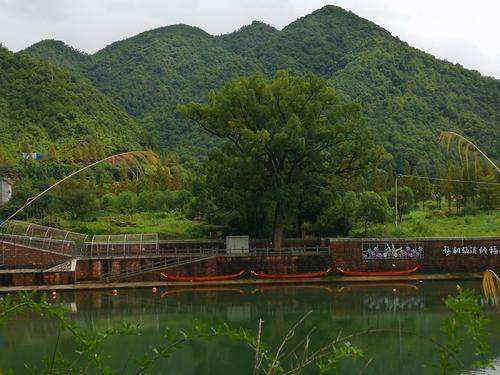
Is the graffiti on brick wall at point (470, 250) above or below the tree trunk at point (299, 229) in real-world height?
below

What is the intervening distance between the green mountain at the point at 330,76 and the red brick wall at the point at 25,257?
62.3 metres

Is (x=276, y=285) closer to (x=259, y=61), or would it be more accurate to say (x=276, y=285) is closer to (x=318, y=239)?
(x=318, y=239)

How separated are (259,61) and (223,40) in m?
59.8

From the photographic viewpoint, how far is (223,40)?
629 ft

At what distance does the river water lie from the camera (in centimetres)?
2083

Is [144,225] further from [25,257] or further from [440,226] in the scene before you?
[440,226]

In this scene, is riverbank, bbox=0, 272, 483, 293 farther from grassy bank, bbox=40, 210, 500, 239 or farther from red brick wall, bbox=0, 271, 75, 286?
grassy bank, bbox=40, 210, 500, 239

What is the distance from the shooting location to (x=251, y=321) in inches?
1065

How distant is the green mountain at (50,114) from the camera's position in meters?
77.7

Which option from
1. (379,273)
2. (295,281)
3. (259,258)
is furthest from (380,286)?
(259,258)

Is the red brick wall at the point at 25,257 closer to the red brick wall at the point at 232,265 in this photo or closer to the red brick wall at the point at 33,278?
the red brick wall at the point at 33,278

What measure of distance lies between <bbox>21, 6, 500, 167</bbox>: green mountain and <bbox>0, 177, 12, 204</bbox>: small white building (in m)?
43.1

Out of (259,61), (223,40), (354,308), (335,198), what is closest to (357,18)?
(259,61)

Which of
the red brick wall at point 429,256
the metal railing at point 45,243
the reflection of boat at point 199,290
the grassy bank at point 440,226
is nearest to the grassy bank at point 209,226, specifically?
the grassy bank at point 440,226
